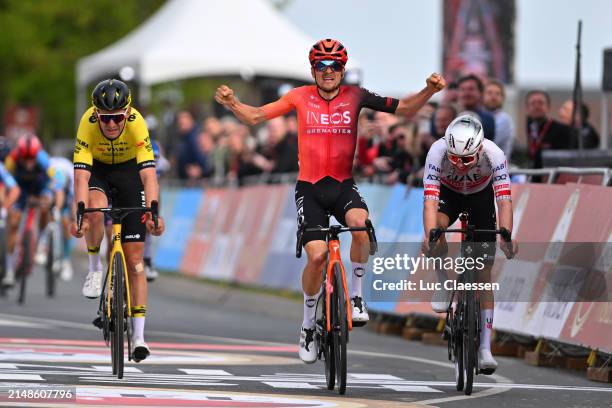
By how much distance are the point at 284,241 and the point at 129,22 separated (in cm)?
4178

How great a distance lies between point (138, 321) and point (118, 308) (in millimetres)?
400

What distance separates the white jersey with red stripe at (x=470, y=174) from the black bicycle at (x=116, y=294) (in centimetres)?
199

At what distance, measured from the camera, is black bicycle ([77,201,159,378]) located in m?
13.2

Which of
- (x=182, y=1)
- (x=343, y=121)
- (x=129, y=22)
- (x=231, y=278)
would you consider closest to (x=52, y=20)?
(x=129, y=22)

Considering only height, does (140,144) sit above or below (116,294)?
above

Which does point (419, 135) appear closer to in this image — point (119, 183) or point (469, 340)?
point (119, 183)

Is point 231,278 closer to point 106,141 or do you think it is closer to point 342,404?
point 106,141

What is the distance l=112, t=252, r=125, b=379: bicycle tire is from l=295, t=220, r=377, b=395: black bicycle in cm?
140

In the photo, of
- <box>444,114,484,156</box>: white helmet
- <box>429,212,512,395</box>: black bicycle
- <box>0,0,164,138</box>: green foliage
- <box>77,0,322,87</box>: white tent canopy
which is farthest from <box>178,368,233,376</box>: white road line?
<box>0,0,164,138</box>: green foliage

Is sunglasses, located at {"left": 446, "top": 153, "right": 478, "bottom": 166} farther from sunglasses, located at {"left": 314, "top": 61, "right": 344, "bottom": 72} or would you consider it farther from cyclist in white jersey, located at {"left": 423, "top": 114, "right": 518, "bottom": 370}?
sunglasses, located at {"left": 314, "top": 61, "right": 344, "bottom": 72}

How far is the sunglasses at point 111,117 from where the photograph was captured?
13.6 meters

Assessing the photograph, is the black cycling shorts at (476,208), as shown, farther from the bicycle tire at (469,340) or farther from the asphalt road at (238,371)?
the asphalt road at (238,371)

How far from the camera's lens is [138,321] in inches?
537

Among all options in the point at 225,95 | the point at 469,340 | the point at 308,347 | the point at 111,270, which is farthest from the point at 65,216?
the point at 469,340
